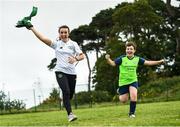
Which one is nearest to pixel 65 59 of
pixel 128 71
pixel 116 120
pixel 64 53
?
pixel 64 53

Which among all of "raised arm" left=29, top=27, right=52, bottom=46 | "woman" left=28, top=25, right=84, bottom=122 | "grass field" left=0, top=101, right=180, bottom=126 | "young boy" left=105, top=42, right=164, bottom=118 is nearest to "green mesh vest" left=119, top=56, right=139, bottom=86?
"young boy" left=105, top=42, right=164, bottom=118

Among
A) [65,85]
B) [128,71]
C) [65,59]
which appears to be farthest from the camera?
[128,71]

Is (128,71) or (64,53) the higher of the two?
(64,53)

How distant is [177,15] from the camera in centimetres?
5584

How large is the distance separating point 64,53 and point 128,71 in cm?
191

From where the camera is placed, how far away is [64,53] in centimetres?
1131

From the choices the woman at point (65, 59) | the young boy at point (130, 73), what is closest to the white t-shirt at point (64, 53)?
Answer: the woman at point (65, 59)

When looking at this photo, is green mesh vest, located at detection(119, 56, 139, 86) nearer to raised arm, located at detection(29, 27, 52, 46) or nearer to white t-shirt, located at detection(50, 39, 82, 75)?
white t-shirt, located at detection(50, 39, 82, 75)

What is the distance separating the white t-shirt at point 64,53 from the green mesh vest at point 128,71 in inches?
64.6

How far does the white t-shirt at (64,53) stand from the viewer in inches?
444

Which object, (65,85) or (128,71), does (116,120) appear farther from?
(128,71)

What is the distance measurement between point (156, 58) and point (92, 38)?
1420 cm

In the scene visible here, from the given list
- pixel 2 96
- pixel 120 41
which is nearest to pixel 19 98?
pixel 2 96

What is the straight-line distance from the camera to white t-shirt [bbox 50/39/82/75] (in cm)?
1127
